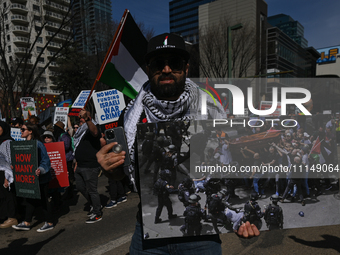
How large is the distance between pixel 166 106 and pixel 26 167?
12.3 feet

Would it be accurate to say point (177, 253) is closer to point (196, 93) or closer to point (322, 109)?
point (196, 93)

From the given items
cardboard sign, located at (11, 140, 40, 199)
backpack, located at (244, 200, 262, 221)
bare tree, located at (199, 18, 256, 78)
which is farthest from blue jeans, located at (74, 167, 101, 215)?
bare tree, located at (199, 18, 256, 78)

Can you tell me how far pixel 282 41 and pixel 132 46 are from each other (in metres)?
46.3

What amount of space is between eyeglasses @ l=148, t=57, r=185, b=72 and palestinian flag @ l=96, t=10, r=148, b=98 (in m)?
0.35

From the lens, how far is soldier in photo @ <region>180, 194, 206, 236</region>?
4.35ft

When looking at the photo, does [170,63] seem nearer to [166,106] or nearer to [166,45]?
[166,45]

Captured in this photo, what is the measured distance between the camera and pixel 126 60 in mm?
1822

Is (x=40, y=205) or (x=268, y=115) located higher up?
(x=268, y=115)

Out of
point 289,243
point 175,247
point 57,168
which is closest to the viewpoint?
point 175,247

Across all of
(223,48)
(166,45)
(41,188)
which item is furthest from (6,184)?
(223,48)

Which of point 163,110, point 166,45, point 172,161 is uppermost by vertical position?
point 166,45

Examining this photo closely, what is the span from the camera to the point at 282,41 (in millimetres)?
41406

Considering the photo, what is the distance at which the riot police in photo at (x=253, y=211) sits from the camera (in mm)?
1352

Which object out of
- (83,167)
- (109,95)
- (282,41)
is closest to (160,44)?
(83,167)
